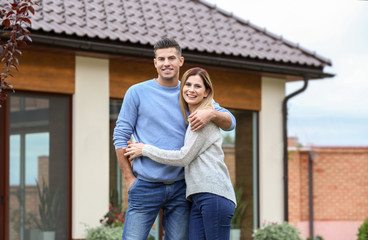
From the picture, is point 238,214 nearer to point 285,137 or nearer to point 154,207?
point 285,137

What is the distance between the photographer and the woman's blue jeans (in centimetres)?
369

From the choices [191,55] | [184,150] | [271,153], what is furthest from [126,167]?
[271,153]

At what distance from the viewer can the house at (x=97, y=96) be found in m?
7.97

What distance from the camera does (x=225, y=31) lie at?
10641mm

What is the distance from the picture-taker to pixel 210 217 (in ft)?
12.1

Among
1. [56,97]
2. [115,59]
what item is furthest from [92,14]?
[56,97]

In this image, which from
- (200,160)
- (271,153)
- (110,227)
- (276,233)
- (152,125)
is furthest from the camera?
(271,153)

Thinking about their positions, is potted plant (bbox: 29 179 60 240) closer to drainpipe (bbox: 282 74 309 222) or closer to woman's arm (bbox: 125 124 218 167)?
drainpipe (bbox: 282 74 309 222)

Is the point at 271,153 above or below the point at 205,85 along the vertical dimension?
below

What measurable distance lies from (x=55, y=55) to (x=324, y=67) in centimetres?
496

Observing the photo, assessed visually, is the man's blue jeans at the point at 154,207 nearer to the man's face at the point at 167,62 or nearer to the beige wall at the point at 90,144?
the man's face at the point at 167,62

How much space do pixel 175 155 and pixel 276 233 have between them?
6.28 meters

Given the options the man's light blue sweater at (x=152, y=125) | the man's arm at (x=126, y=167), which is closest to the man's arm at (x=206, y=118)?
the man's light blue sweater at (x=152, y=125)

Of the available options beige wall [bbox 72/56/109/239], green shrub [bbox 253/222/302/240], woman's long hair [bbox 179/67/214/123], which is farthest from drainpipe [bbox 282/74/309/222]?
woman's long hair [bbox 179/67/214/123]
